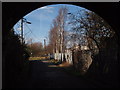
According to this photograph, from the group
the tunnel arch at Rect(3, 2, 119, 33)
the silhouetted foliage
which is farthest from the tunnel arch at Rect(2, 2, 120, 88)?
the silhouetted foliage

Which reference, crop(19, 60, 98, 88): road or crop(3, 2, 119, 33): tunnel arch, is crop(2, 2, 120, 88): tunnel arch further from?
crop(19, 60, 98, 88): road

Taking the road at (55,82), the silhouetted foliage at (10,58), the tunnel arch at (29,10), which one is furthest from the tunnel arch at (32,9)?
the road at (55,82)

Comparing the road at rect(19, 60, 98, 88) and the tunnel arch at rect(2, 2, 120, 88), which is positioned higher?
the tunnel arch at rect(2, 2, 120, 88)

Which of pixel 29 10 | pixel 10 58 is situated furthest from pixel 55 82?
pixel 29 10

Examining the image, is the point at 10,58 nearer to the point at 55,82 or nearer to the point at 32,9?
the point at 55,82

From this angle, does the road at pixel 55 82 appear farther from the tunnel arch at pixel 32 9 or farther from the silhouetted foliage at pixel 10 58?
the tunnel arch at pixel 32 9

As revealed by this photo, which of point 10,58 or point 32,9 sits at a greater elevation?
point 32,9

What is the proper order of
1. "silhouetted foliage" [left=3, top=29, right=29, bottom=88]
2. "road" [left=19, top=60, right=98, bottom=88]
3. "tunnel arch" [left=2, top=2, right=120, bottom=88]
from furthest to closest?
"road" [left=19, top=60, right=98, bottom=88], "silhouetted foliage" [left=3, top=29, right=29, bottom=88], "tunnel arch" [left=2, top=2, right=120, bottom=88]

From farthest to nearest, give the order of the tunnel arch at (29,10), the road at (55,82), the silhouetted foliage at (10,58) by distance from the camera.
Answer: the road at (55,82)
the silhouetted foliage at (10,58)
the tunnel arch at (29,10)

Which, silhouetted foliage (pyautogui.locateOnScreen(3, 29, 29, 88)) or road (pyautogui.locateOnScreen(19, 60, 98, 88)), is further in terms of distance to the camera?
road (pyautogui.locateOnScreen(19, 60, 98, 88))

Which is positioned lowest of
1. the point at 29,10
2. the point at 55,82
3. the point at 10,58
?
the point at 55,82

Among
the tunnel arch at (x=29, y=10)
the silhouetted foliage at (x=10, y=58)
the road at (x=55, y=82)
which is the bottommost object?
the road at (x=55, y=82)

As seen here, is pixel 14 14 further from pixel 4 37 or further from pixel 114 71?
pixel 114 71

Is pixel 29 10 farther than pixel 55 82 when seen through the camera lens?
No
